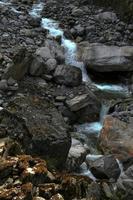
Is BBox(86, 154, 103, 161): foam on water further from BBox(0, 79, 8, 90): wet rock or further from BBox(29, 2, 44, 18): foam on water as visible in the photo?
BBox(29, 2, 44, 18): foam on water

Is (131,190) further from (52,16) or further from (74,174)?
(52,16)

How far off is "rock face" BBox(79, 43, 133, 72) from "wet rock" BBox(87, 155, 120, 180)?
17.7 ft

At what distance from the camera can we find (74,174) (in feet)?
35.0

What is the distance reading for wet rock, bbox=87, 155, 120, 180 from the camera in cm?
1085

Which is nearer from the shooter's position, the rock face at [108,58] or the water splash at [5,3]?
the rock face at [108,58]

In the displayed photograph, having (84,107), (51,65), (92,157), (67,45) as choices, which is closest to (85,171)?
(92,157)

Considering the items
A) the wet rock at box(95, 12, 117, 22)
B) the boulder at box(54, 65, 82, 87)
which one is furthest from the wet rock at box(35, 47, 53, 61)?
the wet rock at box(95, 12, 117, 22)

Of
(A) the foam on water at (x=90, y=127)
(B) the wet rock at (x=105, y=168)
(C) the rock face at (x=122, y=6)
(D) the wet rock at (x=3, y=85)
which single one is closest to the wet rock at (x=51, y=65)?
(D) the wet rock at (x=3, y=85)

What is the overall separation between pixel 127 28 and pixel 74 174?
9570 millimetres

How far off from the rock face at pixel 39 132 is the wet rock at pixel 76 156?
0.23m

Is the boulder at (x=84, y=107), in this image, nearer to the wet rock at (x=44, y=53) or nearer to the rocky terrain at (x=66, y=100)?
the rocky terrain at (x=66, y=100)

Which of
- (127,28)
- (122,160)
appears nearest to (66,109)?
(122,160)

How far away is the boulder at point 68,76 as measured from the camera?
1508 cm

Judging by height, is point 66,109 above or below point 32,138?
below
